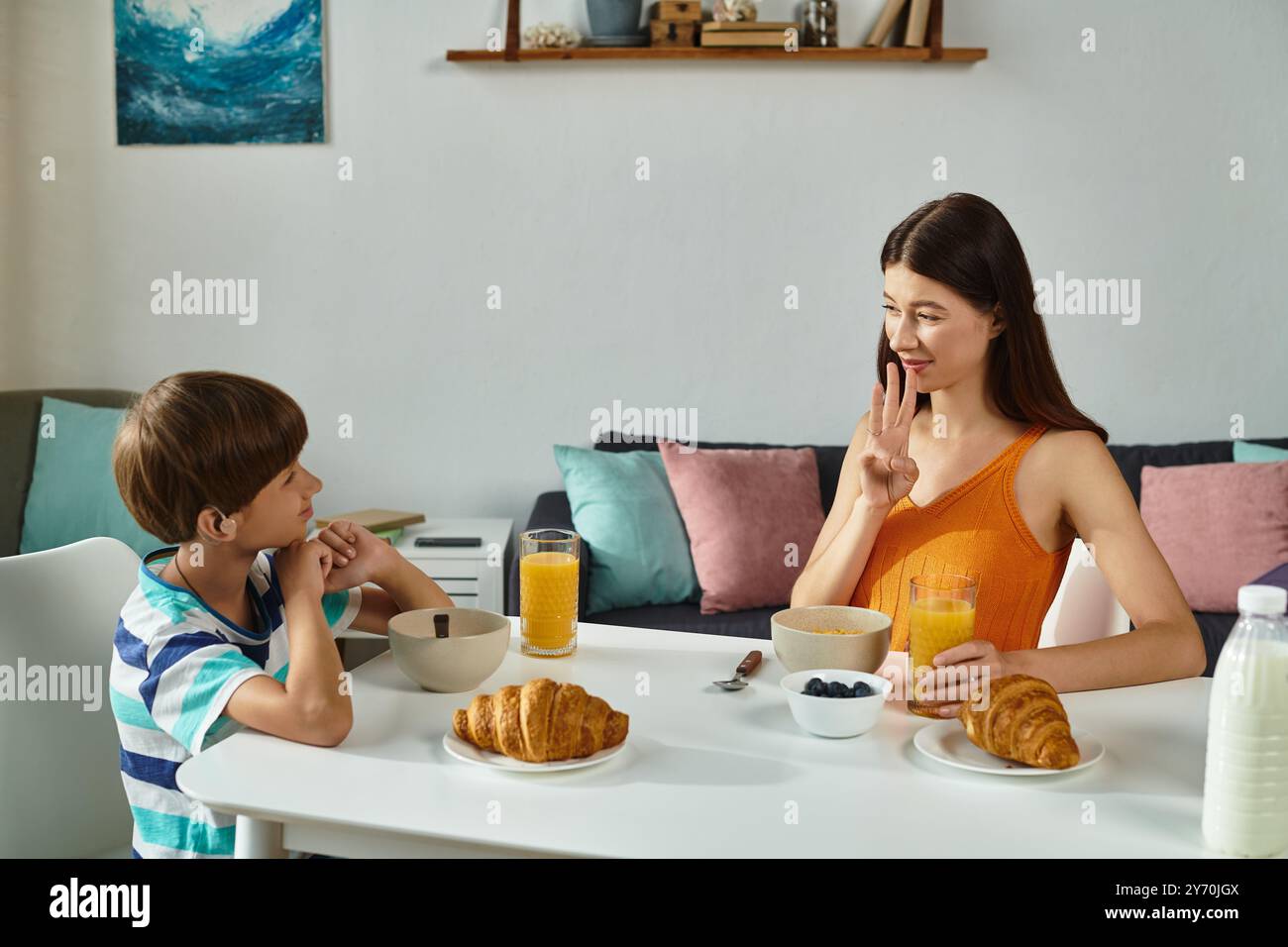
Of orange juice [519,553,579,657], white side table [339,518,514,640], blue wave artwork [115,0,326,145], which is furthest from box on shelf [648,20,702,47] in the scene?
orange juice [519,553,579,657]

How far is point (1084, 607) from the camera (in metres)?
1.59

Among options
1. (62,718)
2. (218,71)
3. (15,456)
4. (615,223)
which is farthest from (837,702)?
(218,71)

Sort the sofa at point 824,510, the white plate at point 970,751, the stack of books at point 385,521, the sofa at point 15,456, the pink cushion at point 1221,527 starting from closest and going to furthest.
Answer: the white plate at point 970,751, the sofa at point 824,510, the pink cushion at point 1221,527, the stack of books at point 385,521, the sofa at point 15,456

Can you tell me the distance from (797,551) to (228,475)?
1.93 metres

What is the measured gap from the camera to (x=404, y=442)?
3.53 meters

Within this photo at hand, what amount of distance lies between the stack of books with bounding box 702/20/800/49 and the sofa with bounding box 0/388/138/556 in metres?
2.12

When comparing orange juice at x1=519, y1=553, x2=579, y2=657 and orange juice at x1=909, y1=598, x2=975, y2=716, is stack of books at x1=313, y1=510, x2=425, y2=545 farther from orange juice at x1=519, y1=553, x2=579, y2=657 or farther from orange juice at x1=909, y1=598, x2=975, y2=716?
orange juice at x1=909, y1=598, x2=975, y2=716

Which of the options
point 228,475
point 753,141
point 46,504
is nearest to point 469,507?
point 46,504

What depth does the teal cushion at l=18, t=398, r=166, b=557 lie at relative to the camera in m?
3.14

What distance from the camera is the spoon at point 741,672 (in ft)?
4.33

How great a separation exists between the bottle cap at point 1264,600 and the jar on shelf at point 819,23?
108 inches

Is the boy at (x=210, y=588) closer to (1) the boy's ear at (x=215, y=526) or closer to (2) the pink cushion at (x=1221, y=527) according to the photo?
(1) the boy's ear at (x=215, y=526)

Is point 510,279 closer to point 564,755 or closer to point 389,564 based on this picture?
point 389,564

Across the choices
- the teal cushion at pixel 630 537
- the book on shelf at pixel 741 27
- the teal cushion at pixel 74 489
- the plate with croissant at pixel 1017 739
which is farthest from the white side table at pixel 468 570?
the plate with croissant at pixel 1017 739
